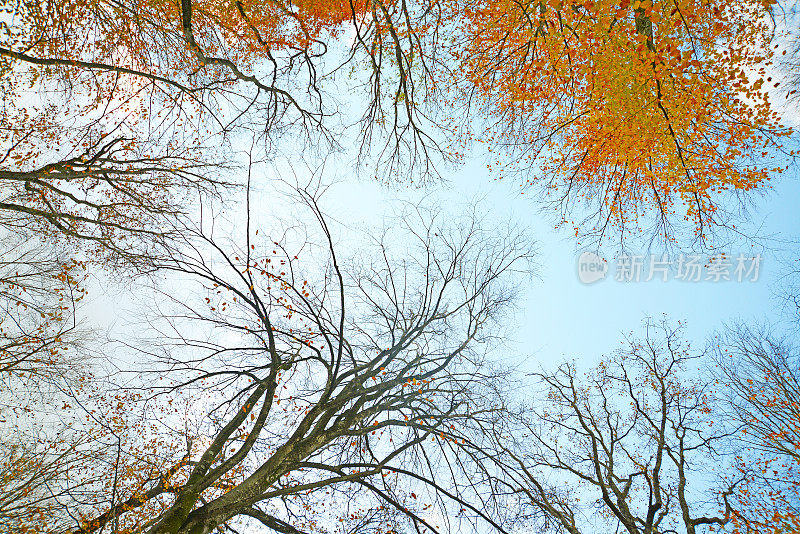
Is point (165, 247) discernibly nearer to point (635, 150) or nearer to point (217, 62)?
point (217, 62)

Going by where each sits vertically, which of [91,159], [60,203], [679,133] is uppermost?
[679,133]

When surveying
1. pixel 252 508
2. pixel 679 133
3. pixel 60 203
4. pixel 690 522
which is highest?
pixel 679 133

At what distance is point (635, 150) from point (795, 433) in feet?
28.0

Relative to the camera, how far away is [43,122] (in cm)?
703

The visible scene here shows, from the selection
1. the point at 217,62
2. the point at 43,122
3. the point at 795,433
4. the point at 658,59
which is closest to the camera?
the point at 658,59

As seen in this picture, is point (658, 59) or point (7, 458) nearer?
point (658, 59)

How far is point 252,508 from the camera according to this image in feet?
19.4

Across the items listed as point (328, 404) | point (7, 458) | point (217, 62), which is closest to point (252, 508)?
point (328, 404)

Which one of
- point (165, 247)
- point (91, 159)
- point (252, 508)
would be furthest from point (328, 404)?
point (91, 159)

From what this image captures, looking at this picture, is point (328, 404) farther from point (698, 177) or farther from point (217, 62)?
point (698, 177)

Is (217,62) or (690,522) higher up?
(217,62)

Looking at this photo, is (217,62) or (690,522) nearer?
(217,62)

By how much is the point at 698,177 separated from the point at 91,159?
419 inches

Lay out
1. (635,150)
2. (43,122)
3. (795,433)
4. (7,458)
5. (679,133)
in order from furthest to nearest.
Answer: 1. (795,433)
2. (7,458)
3. (43,122)
4. (635,150)
5. (679,133)
